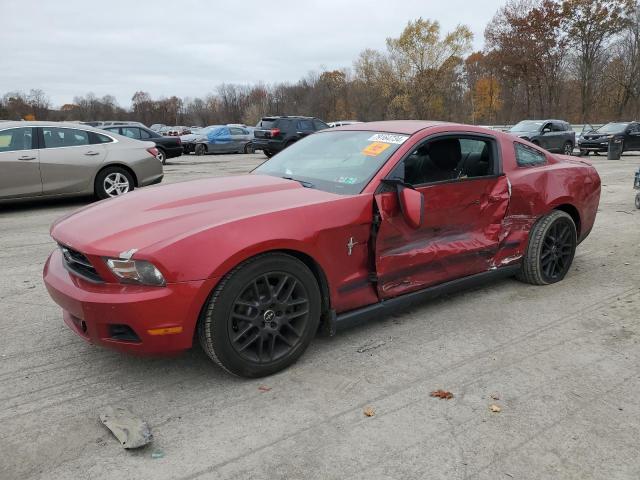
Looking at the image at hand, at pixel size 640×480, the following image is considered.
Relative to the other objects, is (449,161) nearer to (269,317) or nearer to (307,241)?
(307,241)

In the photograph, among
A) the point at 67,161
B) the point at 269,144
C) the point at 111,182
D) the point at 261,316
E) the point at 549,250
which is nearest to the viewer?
the point at 261,316

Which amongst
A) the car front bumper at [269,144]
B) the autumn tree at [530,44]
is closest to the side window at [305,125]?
the car front bumper at [269,144]

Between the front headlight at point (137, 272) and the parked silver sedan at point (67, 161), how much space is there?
22.1 ft

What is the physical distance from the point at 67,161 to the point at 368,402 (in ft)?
25.3

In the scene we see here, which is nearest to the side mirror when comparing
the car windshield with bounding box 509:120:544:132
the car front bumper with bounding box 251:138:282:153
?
the car front bumper with bounding box 251:138:282:153

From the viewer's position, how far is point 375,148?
378cm

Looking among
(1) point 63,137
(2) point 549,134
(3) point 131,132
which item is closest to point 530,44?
(2) point 549,134

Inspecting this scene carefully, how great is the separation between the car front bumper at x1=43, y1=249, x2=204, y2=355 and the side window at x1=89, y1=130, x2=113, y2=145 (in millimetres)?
6960

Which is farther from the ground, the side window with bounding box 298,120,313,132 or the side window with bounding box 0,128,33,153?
the side window with bounding box 298,120,313,132

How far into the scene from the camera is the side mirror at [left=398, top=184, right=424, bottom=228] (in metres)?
3.33

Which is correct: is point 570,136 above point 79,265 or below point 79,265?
above

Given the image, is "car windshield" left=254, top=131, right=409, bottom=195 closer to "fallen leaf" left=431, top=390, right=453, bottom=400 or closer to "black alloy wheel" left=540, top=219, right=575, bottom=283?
"fallen leaf" left=431, top=390, right=453, bottom=400

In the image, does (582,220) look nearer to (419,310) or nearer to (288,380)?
(419,310)

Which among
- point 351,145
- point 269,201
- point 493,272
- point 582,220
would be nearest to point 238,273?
point 269,201
